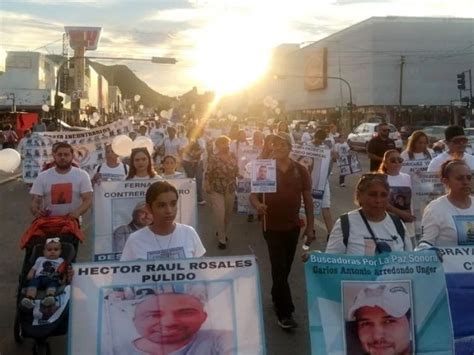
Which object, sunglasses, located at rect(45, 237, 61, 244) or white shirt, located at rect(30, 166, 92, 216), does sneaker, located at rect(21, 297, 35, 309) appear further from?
white shirt, located at rect(30, 166, 92, 216)

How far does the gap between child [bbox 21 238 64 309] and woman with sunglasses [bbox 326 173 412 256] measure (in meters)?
2.16

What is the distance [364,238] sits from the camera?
431cm

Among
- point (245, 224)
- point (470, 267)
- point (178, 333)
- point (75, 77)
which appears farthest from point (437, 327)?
point (75, 77)

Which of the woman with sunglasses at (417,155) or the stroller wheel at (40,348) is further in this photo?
the woman with sunglasses at (417,155)

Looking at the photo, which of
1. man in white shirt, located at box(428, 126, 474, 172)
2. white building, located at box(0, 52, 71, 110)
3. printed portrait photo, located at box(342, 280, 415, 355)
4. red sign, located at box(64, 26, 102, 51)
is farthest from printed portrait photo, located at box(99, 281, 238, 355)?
red sign, located at box(64, 26, 102, 51)

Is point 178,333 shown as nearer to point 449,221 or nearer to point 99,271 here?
point 99,271

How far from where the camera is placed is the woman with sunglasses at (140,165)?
6941mm

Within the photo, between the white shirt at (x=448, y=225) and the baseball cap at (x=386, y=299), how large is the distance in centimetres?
81

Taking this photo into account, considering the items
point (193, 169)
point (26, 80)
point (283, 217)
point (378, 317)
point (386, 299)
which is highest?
point (26, 80)

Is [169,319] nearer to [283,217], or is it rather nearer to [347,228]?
[347,228]

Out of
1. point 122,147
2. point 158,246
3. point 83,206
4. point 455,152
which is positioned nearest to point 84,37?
point 122,147

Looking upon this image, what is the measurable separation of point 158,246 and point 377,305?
141 cm

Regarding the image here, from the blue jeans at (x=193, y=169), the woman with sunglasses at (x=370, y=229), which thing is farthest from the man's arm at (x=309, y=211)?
the blue jeans at (x=193, y=169)

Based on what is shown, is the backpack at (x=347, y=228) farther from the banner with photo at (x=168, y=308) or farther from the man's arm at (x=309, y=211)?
the man's arm at (x=309, y=211)
